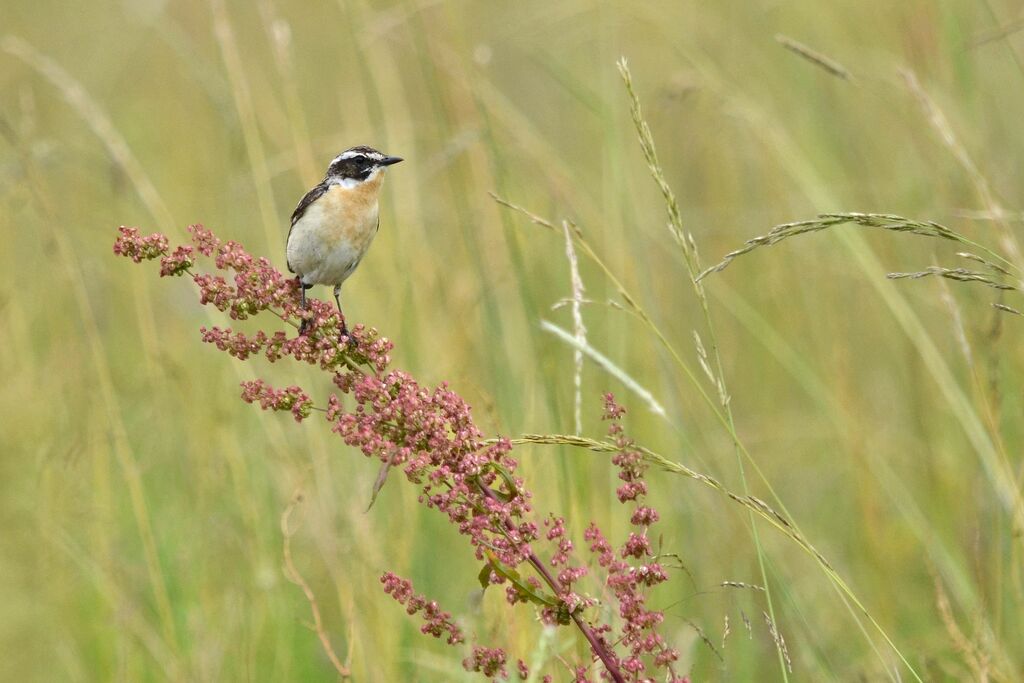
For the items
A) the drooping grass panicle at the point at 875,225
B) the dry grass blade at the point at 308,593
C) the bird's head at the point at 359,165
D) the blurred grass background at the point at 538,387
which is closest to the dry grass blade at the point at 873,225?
the drooping grass panicle at the point at 875,225

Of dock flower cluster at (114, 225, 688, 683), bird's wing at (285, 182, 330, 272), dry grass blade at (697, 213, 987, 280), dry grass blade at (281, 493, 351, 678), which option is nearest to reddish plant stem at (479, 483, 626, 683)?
dock flower cluster at (114, 225, 688, 683)

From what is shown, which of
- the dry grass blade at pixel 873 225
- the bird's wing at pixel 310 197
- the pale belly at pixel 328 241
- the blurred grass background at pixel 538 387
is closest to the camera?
the dry grass blade at pixel 873 225

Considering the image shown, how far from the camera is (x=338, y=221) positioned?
13.2 ft

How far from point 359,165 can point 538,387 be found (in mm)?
944

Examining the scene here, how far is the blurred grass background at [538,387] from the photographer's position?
3.85m

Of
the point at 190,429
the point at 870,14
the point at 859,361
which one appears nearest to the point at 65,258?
the point at 190,429

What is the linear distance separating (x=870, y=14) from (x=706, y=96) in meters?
1.28

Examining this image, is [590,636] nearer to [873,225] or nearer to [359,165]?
[873,225]

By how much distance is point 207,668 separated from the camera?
11.4 feet

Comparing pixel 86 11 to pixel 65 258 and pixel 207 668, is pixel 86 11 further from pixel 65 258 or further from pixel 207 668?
pixel 207 668

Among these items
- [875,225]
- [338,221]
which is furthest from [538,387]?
[875,225]

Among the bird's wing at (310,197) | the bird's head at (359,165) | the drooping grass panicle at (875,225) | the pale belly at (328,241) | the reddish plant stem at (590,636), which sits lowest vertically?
the reddish plant stem at (590,636)

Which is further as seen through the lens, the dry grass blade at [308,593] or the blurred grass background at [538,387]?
the blurred grass background at [538,387]

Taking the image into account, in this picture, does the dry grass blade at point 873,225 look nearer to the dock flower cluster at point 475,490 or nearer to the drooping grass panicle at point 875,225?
the drooping grass panicle at point 875,225
